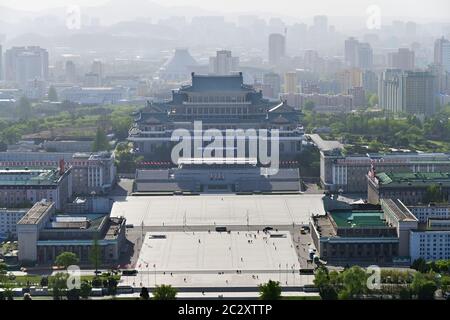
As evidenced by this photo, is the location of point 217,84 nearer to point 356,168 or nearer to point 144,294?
point 356,168

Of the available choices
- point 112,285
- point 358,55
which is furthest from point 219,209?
point 358,55

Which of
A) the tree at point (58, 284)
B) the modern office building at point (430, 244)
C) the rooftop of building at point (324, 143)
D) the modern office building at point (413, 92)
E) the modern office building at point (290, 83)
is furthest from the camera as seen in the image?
the modern office building at point (290, 83)

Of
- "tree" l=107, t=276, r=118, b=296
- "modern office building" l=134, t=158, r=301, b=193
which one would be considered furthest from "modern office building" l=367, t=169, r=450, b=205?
"tree" l=107, t=276, r=118, b=296

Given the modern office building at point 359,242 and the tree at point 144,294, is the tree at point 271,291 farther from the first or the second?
the modern office building at point 359,242

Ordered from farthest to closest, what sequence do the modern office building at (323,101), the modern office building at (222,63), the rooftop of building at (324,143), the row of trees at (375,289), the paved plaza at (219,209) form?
1. the modern office building at (222,63)
2. the modern office building at (323,101)
3. the rooftop of building at (324,143)
4. the paved plaza at (219,209)
5. the row of trees at (375,289)

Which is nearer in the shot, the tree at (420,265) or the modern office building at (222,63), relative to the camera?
the tree at (420,265)

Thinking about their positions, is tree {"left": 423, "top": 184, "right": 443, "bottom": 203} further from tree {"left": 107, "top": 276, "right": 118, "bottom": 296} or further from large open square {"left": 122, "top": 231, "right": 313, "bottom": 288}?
tree {"left": 107, "top": 276, "right": 118, "bottom": 296}

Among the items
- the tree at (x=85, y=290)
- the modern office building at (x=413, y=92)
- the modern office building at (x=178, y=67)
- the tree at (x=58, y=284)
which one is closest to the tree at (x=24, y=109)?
the modern office building at (x=413, y=92)

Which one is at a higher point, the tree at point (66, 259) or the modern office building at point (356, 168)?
the modern office building at point (356, 168)

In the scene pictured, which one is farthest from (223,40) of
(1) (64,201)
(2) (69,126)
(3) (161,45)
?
(1) (64,201)
